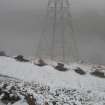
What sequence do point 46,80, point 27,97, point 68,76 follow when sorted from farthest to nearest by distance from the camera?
point 68,76 < point 46,80 < point 27,97

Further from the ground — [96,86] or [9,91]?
[9,91]

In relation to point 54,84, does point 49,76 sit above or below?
below

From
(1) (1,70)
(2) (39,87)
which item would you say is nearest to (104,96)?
(2) (39,87)

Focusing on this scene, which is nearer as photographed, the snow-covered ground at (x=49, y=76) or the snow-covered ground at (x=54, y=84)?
the snow-covered ground at (x=54, y=84)

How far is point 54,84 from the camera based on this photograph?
78.0ft

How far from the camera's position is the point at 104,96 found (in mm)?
21891

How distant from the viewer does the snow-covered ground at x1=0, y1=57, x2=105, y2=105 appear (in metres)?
19.9

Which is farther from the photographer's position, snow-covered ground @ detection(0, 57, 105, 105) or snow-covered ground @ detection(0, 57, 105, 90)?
snow-covered ground @ detection(0, 57, 105, 90)

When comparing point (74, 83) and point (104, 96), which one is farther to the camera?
point (74, 83)

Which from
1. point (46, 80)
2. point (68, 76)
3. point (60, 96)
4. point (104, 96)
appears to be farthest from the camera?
point (68, 76)

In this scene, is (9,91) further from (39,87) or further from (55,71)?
(55,71)

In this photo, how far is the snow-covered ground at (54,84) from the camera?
19.9 meters

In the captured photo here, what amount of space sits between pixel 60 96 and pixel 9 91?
10.4ft

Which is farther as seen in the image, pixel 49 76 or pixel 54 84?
pixel 49 76
